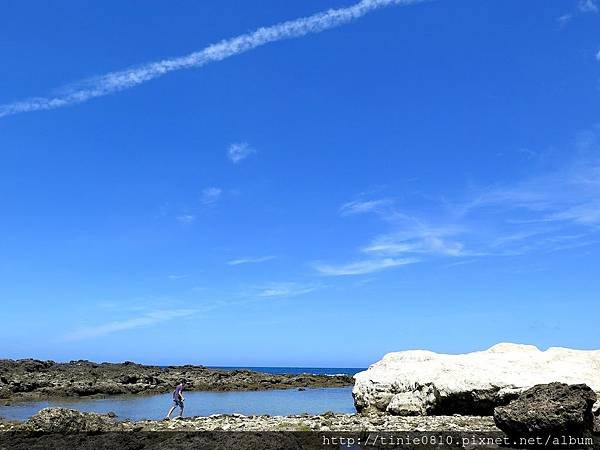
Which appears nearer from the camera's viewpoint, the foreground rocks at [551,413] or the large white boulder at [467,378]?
the foreground rocks at [551,413]

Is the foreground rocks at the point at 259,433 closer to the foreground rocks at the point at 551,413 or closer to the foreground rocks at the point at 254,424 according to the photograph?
the foreground rocks at the point at 254,424

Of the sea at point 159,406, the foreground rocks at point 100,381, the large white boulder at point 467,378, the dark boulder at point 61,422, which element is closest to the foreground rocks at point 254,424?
the dark boulder at point 61,422

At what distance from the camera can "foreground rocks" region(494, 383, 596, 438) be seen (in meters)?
17.7

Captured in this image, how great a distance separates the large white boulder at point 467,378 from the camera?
24.8 m

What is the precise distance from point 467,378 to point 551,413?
830 cm

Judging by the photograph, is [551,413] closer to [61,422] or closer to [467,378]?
[467,378]

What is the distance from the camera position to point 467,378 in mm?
26047

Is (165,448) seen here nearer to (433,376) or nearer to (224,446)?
(224,446)

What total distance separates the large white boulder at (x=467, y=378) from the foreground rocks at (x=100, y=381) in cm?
3160

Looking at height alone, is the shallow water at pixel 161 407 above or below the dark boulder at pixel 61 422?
below

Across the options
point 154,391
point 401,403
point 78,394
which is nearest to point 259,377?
point 154,391

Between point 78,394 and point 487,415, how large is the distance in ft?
124

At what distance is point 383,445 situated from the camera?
18.4 meters

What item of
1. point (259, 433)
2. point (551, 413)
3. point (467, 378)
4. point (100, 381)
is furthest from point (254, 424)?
point (100, 381)
